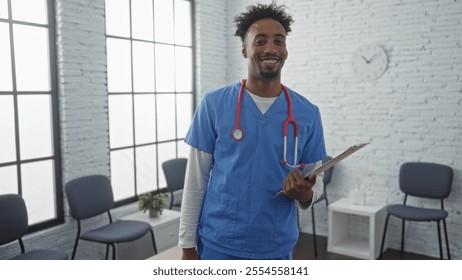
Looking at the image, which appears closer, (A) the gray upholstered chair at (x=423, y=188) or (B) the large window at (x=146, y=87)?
(A) the gray upholstered chair at (x=423, y=188)

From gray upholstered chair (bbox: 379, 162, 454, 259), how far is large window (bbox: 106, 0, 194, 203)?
2.34 m

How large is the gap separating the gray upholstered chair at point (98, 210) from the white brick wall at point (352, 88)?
0.53ft

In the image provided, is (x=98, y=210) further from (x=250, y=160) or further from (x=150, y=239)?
(x=250, y=160)

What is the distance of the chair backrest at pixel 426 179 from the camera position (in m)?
4.16

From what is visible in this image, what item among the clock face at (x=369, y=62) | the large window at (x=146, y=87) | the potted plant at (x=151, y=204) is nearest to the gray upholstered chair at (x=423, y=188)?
the clock face at (x=369, y=62)

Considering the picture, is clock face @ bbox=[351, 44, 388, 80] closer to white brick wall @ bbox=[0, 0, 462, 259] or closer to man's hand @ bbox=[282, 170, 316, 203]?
white brick wall @ bbox=[0, 0, 462, 259]

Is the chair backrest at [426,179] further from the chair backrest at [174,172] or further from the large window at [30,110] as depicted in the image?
the large window at [30,110]

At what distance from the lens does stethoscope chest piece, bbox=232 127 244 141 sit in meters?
1.64

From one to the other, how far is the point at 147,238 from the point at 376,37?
2.94m

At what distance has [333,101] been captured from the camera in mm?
4859

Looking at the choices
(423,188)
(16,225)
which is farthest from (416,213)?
(16,225)

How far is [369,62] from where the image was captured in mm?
4582

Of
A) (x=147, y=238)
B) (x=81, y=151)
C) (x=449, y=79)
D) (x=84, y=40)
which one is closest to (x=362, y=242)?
(x=449, y=79)
